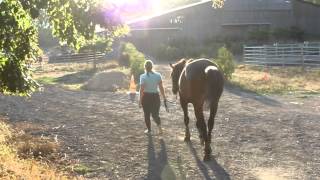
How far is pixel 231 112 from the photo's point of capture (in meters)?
15.5

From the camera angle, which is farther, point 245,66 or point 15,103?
point 245,66

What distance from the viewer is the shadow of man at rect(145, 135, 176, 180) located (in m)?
8.07

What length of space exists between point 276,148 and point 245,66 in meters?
25.0

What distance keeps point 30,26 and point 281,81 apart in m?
20.1

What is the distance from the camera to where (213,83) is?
9.15 metres

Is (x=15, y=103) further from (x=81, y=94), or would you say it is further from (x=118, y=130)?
(x=118, y=130)

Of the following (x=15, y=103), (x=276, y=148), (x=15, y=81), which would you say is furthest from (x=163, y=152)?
(x=15, y=103)

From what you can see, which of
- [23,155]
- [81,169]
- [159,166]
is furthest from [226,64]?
[81,169]

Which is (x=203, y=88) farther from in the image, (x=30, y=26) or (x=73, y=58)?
(x=73, y=58)

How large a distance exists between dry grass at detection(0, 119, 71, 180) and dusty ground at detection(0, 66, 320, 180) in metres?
0.50

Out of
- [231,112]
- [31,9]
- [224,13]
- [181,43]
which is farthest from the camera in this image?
[224,13]

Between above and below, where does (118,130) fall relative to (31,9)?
below

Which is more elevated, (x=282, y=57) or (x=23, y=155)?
(x=23, y=155)

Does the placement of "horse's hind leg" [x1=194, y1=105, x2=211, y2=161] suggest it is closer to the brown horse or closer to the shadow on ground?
the brown horse
